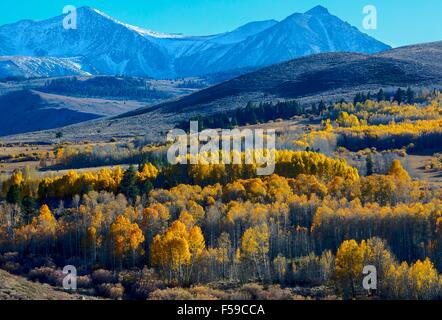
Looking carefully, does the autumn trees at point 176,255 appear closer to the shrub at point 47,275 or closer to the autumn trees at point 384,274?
the shrub at point 47,275

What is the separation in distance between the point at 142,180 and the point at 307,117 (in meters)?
94.1

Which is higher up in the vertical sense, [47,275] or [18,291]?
[18,291]

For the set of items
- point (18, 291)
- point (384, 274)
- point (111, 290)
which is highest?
point (18, 291)

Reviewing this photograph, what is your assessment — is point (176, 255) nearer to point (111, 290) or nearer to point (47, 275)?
point (111, 290)

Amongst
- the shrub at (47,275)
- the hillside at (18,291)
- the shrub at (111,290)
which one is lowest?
the shrub at (111,290)

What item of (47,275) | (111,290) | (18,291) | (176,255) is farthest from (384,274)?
(47,275)

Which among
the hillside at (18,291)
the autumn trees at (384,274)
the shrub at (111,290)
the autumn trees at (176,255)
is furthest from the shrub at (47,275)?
the autumn trees at (384,274)

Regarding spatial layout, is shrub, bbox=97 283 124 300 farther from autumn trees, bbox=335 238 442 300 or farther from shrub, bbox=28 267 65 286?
autumn trees, bbox=335 238 442 300

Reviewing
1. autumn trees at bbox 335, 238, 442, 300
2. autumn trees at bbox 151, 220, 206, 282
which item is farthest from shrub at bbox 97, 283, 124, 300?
autumn trees at bbox 335, 238, 442, 300

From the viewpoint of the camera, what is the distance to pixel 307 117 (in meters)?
189

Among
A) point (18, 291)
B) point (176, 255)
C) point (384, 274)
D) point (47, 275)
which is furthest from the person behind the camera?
point (47, 275)

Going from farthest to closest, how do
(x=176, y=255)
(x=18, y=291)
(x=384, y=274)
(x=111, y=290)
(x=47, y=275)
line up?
(x=47, y=275) < (x=176, y=255) < (x=111, y=290) < (x=384, y=274) < (x=18, y=291)

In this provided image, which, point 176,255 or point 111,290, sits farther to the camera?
point 176,255
